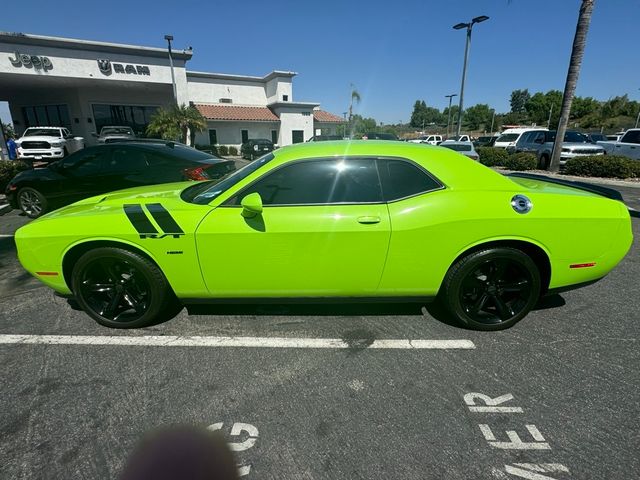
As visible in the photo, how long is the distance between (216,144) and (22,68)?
40.8ft

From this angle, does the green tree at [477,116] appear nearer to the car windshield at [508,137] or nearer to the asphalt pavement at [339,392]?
the car windshield at [508,137]

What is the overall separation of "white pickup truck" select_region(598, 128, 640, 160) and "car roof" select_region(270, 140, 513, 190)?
1576 centimetres

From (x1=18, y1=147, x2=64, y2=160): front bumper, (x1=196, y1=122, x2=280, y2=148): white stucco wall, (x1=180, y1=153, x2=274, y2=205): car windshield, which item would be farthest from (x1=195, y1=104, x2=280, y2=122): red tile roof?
(x1=180, y1=153, x2=274, y2=205): car windshield

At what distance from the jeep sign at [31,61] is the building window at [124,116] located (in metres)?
5.34

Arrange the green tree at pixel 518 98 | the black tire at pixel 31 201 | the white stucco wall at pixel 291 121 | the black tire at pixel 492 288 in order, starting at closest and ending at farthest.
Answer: the black tire at pixel 492 288 < the black tire at pixel 31 201 < the white stucco wall at pixel 291 121 < the green tree at pixel 518 98

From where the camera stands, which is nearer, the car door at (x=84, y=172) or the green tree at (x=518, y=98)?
the car door at (x=84, y=172)

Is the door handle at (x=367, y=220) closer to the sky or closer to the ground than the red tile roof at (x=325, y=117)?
closer to the ground

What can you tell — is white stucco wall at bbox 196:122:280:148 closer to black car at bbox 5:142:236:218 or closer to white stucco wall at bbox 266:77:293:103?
white stucco wall at bbox 266:77:293:103

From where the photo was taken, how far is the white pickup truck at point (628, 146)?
13609mm

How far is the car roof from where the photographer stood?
8.82 ft

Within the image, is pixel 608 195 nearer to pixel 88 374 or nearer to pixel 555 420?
pixel 555 420

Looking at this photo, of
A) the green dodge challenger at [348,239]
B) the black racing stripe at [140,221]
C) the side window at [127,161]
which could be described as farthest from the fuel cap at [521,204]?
the side window at [127,161]

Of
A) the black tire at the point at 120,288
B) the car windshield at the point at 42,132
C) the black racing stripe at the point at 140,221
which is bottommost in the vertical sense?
the black tire at the point at 120,288

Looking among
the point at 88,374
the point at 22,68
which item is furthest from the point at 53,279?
the point at 22,68
